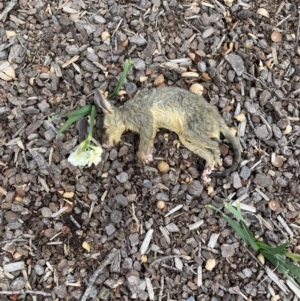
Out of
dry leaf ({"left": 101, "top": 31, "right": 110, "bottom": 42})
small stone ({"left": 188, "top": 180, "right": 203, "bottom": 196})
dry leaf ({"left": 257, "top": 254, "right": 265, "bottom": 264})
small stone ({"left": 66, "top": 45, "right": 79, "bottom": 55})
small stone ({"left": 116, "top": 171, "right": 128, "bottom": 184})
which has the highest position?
dry leaf ({"left": 101, "top": 31, "right": 110, "bottom": 42})

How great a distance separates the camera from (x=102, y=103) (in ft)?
8.32

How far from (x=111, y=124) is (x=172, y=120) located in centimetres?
32

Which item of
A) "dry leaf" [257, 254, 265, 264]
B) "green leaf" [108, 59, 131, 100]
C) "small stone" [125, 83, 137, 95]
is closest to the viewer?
"green leaf" [108, 59, 131, 100]

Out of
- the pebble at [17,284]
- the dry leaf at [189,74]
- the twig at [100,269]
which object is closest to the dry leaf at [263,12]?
the dry leaf at [189,74]

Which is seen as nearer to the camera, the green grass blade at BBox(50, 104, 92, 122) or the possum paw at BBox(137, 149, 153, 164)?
the green grass blade at BBox(50, 104, 92, 122)

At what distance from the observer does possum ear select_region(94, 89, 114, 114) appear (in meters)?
2.51

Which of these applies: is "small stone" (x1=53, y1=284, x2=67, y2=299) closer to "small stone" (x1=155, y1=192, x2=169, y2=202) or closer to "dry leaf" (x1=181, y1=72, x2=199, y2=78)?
"small stone" (x1=155, y1=192, x2=169, y2=202)

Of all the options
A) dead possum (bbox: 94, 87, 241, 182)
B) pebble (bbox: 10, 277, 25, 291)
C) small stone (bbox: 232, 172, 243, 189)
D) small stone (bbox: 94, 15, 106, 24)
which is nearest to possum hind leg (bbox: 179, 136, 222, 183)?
dead possum (bbox: 94, 87, 241, 182)

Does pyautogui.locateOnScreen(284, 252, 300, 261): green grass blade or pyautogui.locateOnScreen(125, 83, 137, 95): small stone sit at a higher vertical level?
pyautogui.locateOnScreen(125, 83, 137, 95): small stone

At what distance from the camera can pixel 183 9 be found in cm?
307

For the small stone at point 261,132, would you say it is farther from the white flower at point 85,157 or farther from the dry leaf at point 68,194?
the dry leaf at point 68,194

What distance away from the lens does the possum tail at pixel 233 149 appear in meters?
2.70

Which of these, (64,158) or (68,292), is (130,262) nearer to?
(68,292)

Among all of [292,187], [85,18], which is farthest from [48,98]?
[292,187]
